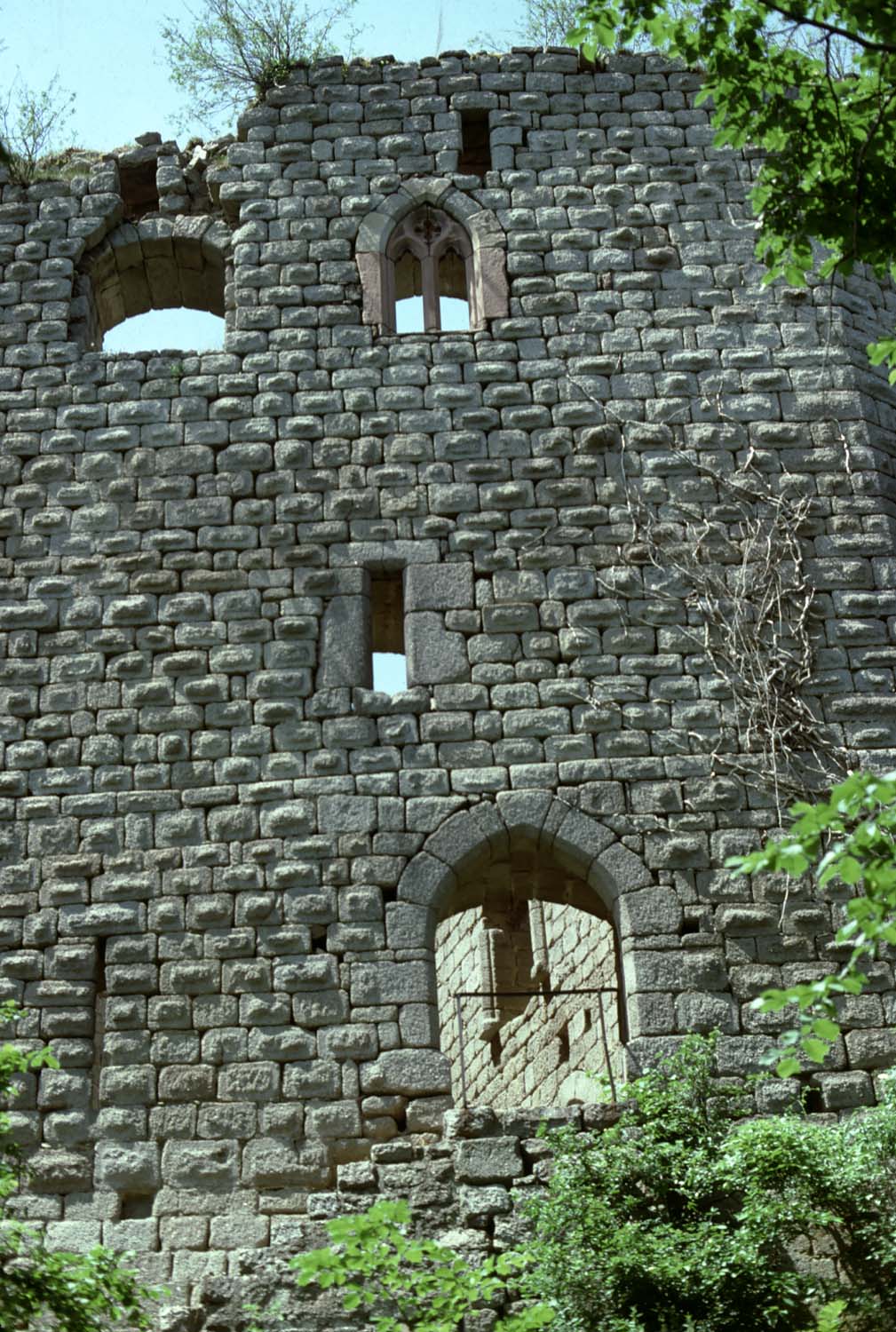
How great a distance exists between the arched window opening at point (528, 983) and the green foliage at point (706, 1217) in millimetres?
1385

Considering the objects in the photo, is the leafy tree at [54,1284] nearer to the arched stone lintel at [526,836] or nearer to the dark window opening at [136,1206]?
the dark window opening at [136,1206]

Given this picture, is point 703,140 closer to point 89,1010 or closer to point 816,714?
point 816,714

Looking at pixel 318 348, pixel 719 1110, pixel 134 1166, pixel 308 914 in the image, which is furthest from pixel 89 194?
pixel 719 1110

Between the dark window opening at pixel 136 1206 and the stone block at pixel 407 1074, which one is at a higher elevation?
the stone block at pixel 407 1074

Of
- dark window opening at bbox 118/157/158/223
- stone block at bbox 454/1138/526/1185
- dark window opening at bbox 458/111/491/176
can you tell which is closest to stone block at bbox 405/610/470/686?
stone block at bbox 454/1138/526/1185

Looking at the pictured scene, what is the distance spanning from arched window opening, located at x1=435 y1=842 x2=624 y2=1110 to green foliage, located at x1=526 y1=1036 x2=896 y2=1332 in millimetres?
1385

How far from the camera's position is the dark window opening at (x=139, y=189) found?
1216 cm

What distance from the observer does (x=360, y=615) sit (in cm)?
1048


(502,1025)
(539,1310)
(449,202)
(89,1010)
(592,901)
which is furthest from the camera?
(502,1025)

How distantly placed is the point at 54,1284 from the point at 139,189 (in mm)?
7390

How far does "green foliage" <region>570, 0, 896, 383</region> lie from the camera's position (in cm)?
780

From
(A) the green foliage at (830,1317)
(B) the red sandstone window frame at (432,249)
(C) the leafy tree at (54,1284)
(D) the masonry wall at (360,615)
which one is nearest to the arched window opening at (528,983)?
(D) the masonry wall at (360,615)

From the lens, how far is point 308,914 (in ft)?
31.8

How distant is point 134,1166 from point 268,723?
243 cm
